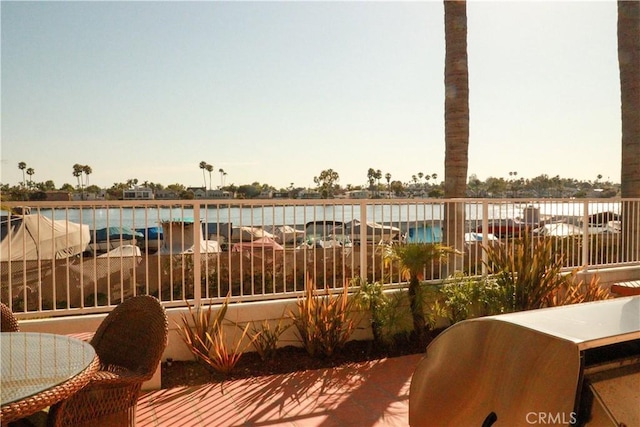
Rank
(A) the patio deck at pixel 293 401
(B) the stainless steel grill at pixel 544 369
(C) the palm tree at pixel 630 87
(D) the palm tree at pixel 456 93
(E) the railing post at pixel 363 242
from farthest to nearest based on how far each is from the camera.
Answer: (C) the palm tree at pixel 630 87 → (D) the palm tree at pixel 456 93 → (E) the railing post at pixel 363 242 → (A) the patio deck at pixel 293 401 → (B) the stainless steel grill at pixel 544 369

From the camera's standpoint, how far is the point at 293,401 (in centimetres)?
377

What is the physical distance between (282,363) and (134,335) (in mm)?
1922

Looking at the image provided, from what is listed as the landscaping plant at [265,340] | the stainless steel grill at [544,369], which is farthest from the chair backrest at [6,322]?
the stainless steel grill at [544,369]

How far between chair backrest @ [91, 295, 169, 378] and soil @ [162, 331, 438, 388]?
1.19 meters

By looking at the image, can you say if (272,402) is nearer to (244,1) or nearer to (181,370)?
(181,370)

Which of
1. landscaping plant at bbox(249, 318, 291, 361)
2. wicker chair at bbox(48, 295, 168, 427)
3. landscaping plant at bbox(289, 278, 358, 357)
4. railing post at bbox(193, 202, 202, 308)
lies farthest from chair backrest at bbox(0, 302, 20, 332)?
landscaping plant at bbox(289, 278, 358, 357)

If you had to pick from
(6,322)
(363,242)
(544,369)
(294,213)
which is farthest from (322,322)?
(544,369)

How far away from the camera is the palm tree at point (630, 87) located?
363 inches

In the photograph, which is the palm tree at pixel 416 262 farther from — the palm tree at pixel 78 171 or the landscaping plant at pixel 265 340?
the palm tree at pixel 78 171

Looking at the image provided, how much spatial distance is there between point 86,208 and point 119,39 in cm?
886

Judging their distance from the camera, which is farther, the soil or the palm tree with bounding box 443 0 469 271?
the palm tree with bounding box 443 0 469 271

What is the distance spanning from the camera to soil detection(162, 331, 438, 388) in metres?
4.23

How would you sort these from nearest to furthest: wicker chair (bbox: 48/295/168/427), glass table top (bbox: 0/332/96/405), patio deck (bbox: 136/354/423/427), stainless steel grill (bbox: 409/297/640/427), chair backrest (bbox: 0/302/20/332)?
stainless steel grill (bbox: 409/297/640/427) < glass table top (bbox: 0/332/96/405) < wicker chair (bbox: 48/295/168/427) < chair backrest (bbox: 0/302/20/332) < patio deck (bbox: 136/354/423/427)

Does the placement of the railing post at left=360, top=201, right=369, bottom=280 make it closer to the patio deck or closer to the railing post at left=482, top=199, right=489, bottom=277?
the patio deck
